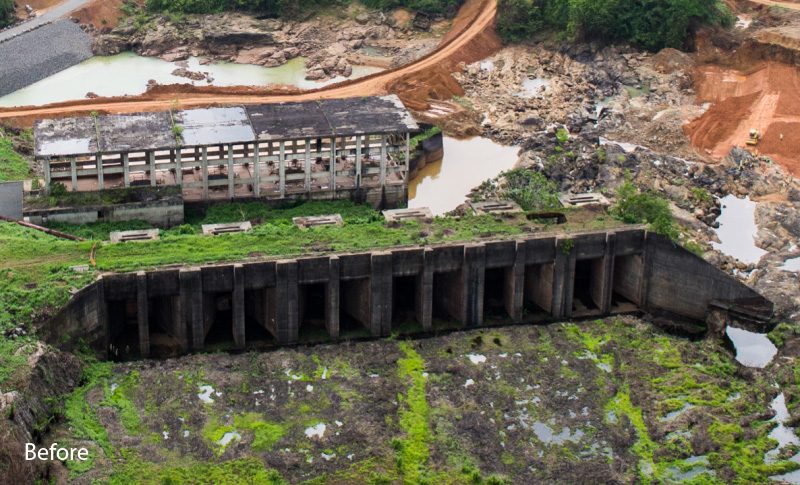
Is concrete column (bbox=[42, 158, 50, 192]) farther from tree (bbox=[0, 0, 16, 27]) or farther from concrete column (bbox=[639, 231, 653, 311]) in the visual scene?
tree (bbox=[0, 0, 16, 27])

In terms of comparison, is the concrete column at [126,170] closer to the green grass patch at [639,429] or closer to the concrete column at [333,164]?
the concrete column at [333,164]

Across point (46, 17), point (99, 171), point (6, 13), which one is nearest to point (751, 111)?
point (99, 171)

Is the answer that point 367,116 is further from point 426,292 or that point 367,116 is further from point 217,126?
point 426,292

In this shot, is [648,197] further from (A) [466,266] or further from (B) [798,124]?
(B) [798,124]

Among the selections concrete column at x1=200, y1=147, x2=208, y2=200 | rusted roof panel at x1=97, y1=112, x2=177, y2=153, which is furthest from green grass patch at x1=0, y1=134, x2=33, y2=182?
concrete column at x1=200, y1=147, x2=208, y2=200

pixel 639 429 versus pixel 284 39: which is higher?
pixel 284 39

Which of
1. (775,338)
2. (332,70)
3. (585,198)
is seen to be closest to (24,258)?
(585,198)
